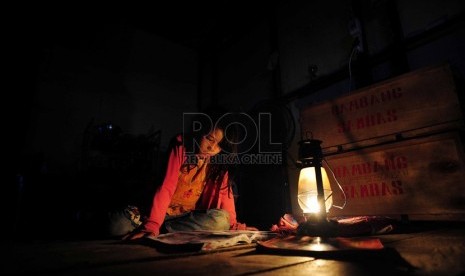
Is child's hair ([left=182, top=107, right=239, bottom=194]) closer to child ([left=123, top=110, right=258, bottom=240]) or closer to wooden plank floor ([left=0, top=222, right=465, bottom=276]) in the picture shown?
child ([left=123, top=110, right=258, bottom=240])

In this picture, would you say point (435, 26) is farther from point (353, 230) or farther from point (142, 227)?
point (142, 227)

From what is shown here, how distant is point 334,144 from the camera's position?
3221mm

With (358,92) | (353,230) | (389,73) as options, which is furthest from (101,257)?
(389,73)

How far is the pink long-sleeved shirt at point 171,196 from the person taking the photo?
7.27 feet

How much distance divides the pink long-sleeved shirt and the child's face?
0.37 m

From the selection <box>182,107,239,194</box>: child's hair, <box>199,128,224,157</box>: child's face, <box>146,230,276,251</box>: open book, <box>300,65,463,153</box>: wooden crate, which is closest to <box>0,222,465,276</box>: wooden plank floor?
<box>146,230,276,251</box>: open book

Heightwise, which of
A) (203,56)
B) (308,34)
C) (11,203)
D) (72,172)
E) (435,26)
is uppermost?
(203,56)

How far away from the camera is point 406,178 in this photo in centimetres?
262

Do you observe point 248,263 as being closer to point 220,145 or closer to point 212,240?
point 212,240

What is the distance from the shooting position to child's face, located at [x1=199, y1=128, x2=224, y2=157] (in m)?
3.11

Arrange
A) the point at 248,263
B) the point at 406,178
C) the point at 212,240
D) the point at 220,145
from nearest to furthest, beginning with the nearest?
the point at 248,263 < the point at 212,240 < the point at 406,178 < the point at 220,145

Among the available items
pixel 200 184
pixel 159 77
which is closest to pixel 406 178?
pixel 200 184

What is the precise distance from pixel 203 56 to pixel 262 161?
13.4 feet

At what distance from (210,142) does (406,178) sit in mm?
2122
